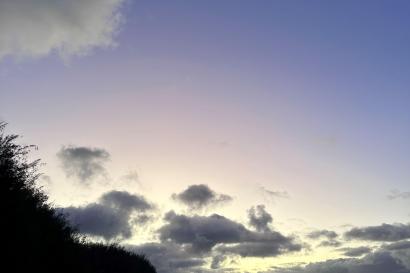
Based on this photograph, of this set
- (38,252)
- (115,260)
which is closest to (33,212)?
(38,252)

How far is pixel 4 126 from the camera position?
2348cm

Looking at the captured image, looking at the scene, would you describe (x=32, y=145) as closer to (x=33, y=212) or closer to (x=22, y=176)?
(x=22, y=176)

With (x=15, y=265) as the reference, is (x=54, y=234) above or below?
above

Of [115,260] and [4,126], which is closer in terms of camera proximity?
[4,126]

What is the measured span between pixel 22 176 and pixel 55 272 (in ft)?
22.5

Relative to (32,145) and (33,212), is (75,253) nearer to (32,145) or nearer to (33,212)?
(33,212)

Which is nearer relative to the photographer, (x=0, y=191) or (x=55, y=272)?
(x=0, y=191)

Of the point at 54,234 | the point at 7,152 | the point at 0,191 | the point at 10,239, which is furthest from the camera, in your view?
the point at 54,234

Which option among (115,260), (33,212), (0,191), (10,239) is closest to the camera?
(10,239)

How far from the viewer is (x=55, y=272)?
92.7 feet

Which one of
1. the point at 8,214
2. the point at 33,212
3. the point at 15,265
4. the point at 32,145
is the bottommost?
the point at 15,265

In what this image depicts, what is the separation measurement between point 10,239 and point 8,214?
3.63 ft

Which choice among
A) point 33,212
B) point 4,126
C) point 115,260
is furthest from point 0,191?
point 115,260

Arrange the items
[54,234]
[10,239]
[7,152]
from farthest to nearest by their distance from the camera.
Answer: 1. [54,234]
2. [7,152]
3. [10,239]
